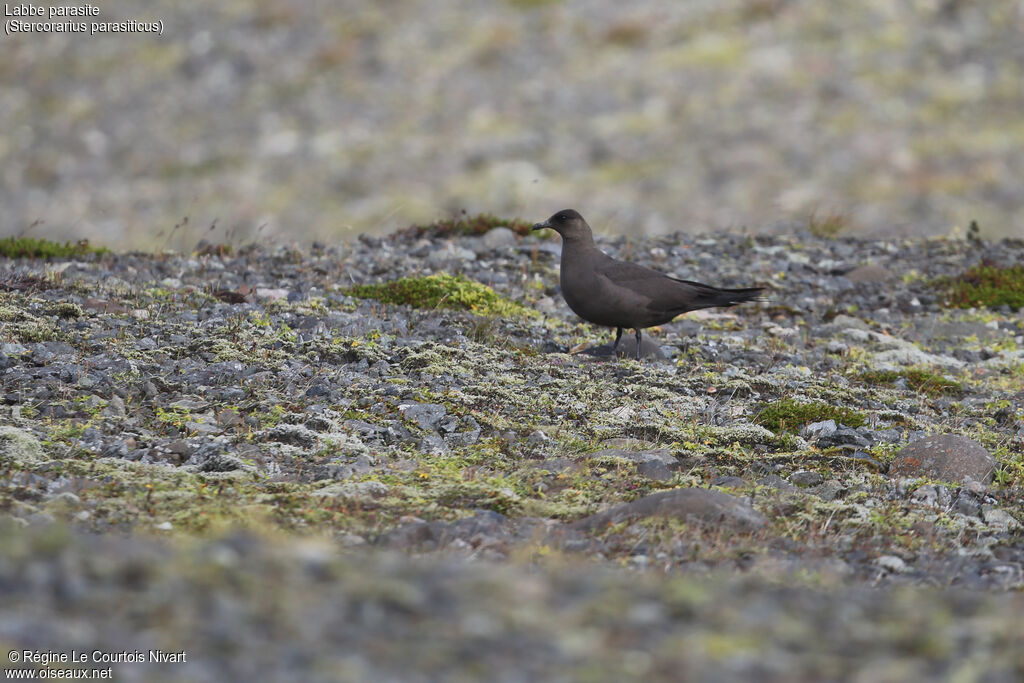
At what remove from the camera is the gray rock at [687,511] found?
285 inches

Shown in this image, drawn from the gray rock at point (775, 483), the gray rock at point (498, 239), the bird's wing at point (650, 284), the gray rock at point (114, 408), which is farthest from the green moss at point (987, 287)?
the gray rock at point (114, 408)

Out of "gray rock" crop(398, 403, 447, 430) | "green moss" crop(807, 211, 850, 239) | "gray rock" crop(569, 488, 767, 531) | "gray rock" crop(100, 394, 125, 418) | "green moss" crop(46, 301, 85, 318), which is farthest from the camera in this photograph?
"green moss" crop(807, 211, 850, 239)

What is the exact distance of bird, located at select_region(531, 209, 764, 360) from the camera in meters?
11.6

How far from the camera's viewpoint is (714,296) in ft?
39.6

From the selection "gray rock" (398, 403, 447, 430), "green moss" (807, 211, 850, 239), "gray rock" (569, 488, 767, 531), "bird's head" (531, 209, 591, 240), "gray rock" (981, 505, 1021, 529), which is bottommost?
"gray rock" (981, 505, 1021, 529)

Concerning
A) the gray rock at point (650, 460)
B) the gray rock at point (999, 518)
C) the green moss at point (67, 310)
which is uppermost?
the green moss at point (67, 310)

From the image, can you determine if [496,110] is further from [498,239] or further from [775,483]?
[775,483]

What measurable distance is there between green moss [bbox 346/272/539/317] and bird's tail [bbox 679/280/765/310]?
2383 millimetres

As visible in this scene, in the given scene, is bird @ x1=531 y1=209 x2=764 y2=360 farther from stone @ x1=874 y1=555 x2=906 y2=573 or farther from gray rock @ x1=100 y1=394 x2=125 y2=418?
stone @ x1=874 y1=555 x2=906 y2=573

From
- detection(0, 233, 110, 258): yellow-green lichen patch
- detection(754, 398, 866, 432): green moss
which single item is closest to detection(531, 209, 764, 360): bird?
detection(754, 398, 866, 432): green moss

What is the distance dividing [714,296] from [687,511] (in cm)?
516

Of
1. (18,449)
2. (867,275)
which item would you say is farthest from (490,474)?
(867,275)

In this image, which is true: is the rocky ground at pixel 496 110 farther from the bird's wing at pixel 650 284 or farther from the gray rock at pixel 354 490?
the gray rock at pixel 354 490

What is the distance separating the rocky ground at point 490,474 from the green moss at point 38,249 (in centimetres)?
44
